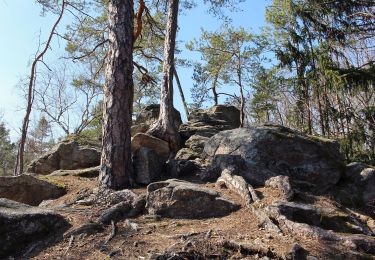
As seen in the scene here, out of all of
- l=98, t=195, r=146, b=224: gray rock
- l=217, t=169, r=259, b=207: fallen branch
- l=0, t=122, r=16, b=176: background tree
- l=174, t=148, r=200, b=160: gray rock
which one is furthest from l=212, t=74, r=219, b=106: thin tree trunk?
l=0, t=122, r=16, b=176: background tree

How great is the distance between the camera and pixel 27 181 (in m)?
6.86

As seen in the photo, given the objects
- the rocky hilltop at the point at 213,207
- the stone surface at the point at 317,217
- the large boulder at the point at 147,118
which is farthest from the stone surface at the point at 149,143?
the stone surface at the point at 317,217

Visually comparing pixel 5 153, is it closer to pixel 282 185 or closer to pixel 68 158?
pixel 68 158

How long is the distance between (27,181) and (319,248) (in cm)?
529

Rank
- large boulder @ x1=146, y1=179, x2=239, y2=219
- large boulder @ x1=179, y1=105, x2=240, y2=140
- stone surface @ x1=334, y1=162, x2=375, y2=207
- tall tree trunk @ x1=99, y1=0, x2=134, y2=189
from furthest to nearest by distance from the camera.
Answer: large boulder @ x1=179, y1=105, x2=240, y2=140, stone surface @ x1=334, y1=162, x2=375, y2=207, tall tree trunk @ x1=99, y1=0, x2=134, y2=189, large boulder @ x1=146, y1=179, x2=239, y2=219

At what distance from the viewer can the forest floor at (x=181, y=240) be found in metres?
3.88

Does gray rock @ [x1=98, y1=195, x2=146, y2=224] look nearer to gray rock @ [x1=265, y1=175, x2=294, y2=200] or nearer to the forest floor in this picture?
the forest floor

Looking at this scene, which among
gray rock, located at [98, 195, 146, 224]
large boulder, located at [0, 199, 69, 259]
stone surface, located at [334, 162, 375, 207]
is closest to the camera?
large boulder, located at [0, 199, 69, 259]

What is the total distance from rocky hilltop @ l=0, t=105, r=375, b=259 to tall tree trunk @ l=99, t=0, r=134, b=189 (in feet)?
1.22

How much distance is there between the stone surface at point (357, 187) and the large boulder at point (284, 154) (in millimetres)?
242

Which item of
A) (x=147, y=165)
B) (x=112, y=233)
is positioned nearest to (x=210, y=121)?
(x=147, y=165)

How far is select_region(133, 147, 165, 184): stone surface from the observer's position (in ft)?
22.7

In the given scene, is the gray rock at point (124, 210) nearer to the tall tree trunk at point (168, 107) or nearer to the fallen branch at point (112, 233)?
the fallen branch at point (112, 233)

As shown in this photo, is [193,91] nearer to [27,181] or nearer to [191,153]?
[191,153]
